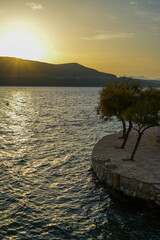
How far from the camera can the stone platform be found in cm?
1881

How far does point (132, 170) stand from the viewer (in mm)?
21531

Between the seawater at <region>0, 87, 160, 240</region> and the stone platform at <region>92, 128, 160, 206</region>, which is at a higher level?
the stone platform at <region>92, 128, 160, 206</region>

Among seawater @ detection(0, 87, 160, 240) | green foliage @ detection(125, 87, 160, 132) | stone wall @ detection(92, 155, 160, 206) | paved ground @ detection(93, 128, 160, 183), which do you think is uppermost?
green foliage @ detection(125, 87, 160, 132)

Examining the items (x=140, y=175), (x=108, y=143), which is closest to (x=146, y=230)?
(x=140, y=175)

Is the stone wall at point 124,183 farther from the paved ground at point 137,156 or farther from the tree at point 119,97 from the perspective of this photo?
the tree at point 119,97

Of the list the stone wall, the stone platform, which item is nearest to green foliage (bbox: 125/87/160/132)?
the stone platform

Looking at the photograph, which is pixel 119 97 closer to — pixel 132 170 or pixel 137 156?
pixel 137 156

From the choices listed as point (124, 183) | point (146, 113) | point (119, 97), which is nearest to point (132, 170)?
point (124, 183)

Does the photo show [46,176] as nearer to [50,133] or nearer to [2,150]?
[2,150]

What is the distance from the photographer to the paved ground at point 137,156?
20438 millimetres

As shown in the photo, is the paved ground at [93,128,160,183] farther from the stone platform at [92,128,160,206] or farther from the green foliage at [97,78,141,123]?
the green foliage at [97,78,141,123]

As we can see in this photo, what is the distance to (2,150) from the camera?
114 ft

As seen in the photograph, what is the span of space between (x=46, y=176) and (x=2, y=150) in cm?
1233

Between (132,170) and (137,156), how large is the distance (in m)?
4.98
